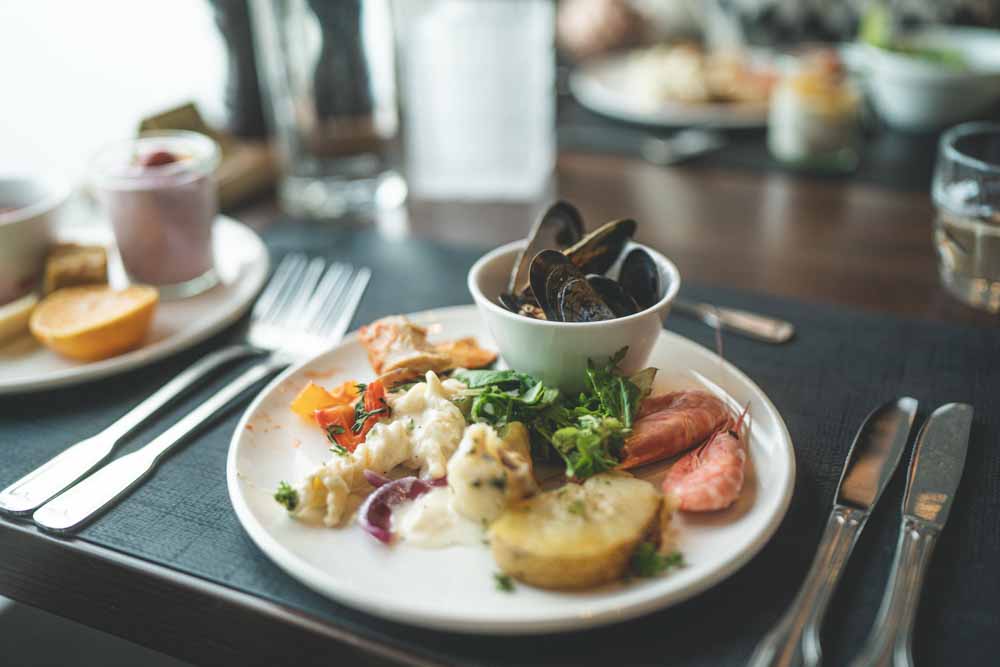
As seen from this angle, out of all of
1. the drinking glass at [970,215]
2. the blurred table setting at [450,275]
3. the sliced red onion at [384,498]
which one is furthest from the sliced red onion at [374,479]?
the drinking glass at [970,215]

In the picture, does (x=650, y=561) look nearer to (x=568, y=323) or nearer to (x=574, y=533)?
(x=574, y=533)

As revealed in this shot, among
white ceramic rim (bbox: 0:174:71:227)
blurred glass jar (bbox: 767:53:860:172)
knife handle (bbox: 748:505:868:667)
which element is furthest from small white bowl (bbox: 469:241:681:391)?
blurred glass jar (bbox: 767:53:860:172)

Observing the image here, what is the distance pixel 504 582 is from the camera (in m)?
0.87

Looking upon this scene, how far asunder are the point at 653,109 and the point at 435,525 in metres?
2.10

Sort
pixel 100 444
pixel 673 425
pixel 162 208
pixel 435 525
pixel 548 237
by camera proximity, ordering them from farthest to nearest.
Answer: pixel 162 208 → pixel 548 237 → pixel 100 444 → pixel 673 425 → pixel 435 525

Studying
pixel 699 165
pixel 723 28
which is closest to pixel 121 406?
pixel 699 165

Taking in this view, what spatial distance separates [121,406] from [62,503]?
27 cm

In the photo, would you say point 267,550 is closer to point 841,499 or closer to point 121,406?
point 121,406

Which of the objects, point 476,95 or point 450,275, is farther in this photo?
point 476,95

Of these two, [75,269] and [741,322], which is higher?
[75,269]

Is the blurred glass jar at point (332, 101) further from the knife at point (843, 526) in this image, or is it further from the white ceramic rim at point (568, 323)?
the knife at point (843, 526)

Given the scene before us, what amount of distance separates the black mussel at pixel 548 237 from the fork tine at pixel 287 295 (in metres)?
0.58

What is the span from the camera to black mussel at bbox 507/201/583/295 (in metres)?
1.25

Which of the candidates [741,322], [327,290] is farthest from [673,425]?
[327,290]
